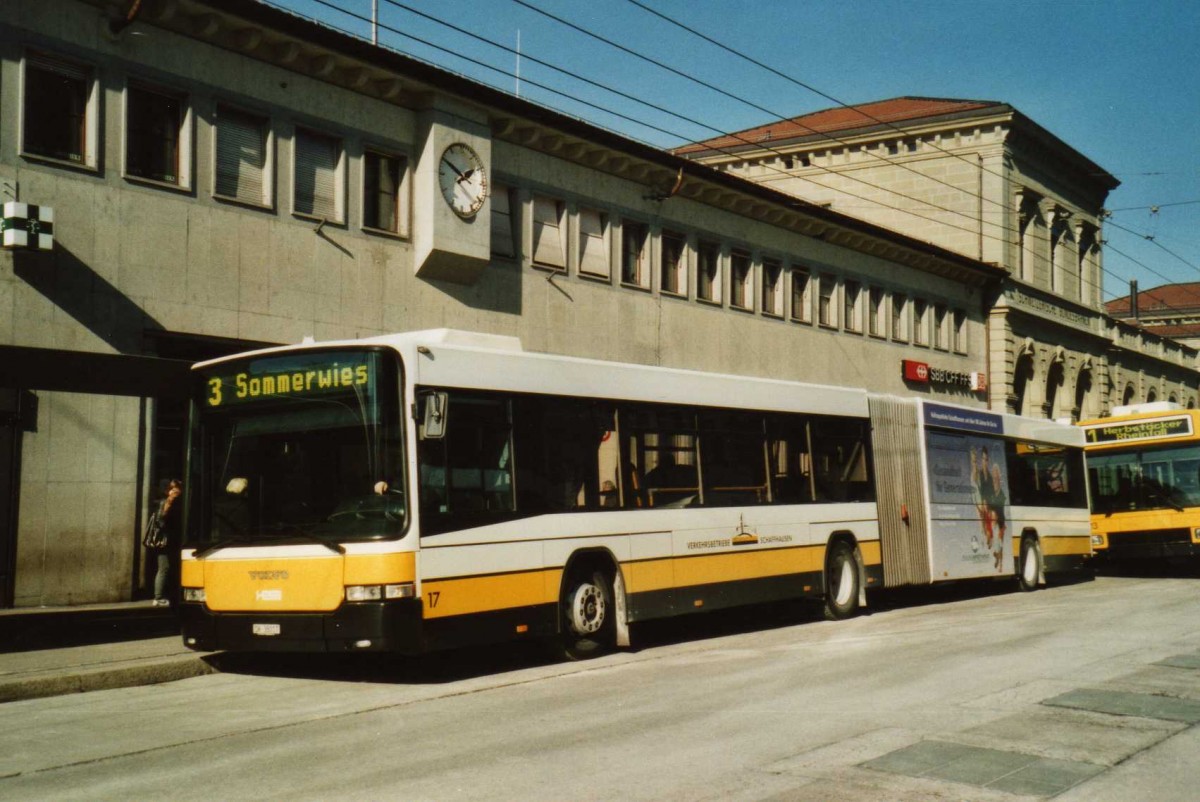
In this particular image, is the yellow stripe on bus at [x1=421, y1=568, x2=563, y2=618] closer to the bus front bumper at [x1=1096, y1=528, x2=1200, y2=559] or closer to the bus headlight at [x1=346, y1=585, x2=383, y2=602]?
the bus headlight at [x1=346, y1=585, x2=383, y2=602]

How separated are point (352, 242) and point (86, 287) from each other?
16.5 feet

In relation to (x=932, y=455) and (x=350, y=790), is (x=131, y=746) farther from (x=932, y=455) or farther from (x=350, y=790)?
(x=932, y=455)

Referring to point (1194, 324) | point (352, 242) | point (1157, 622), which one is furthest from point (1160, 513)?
point (1194, 324)

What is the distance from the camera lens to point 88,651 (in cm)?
1239

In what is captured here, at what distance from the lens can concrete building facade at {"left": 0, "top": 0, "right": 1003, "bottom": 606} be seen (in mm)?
16734

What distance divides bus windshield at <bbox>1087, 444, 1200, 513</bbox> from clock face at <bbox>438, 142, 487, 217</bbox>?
1382 centimetres

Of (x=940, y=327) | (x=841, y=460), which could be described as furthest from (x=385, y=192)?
(x=940, y=327)

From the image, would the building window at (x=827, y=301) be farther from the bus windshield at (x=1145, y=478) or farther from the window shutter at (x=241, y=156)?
the window shutter at (x=241, y=156)

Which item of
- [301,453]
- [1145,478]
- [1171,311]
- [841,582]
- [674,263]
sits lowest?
[841,582]

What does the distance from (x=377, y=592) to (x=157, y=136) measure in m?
10.8

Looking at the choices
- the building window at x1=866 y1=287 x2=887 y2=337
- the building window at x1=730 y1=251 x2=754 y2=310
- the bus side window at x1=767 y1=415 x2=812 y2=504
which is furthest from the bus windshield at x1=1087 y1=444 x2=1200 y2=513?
the building window at x1=866 y1=287 x2=887 y2=337

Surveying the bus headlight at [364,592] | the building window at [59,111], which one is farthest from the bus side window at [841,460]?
the building window at [59,111]

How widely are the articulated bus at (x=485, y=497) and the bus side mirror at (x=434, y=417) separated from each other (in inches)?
0.8

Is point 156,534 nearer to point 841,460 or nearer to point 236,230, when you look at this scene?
point 236,230
